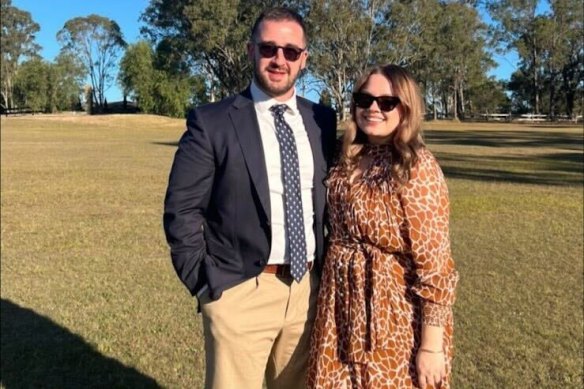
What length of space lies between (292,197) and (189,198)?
41cm

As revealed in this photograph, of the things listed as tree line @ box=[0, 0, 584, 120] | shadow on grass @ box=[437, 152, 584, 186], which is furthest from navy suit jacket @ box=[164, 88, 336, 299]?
tree line @ box=[0, 0, 584, 120]

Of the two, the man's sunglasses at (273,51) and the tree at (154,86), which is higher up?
the tree at (154,86)

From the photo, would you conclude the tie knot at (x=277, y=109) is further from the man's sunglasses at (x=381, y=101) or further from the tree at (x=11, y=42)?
the tree at (x=11, y=42)

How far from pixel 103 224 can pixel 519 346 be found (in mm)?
7101

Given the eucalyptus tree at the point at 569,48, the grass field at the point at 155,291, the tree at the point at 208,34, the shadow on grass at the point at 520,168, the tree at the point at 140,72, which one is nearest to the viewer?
the grass field at the point at 155,291

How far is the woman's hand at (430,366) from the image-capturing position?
232 cm

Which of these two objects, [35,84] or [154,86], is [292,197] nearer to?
[154,86]

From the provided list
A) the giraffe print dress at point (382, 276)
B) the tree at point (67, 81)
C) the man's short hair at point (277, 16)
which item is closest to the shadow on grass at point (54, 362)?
the giraffe print dress at point (382, 276)

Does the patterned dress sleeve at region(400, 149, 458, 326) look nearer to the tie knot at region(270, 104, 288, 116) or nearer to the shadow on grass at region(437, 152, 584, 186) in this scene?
the tie knot at region(270, 104, 288, 116)

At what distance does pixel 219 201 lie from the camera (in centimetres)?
250

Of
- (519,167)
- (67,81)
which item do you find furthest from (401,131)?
(67,81)

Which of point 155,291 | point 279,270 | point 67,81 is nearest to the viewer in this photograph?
point 279,270

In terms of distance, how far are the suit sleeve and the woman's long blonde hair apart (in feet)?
1.83

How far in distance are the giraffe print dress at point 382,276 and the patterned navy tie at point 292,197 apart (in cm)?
12
